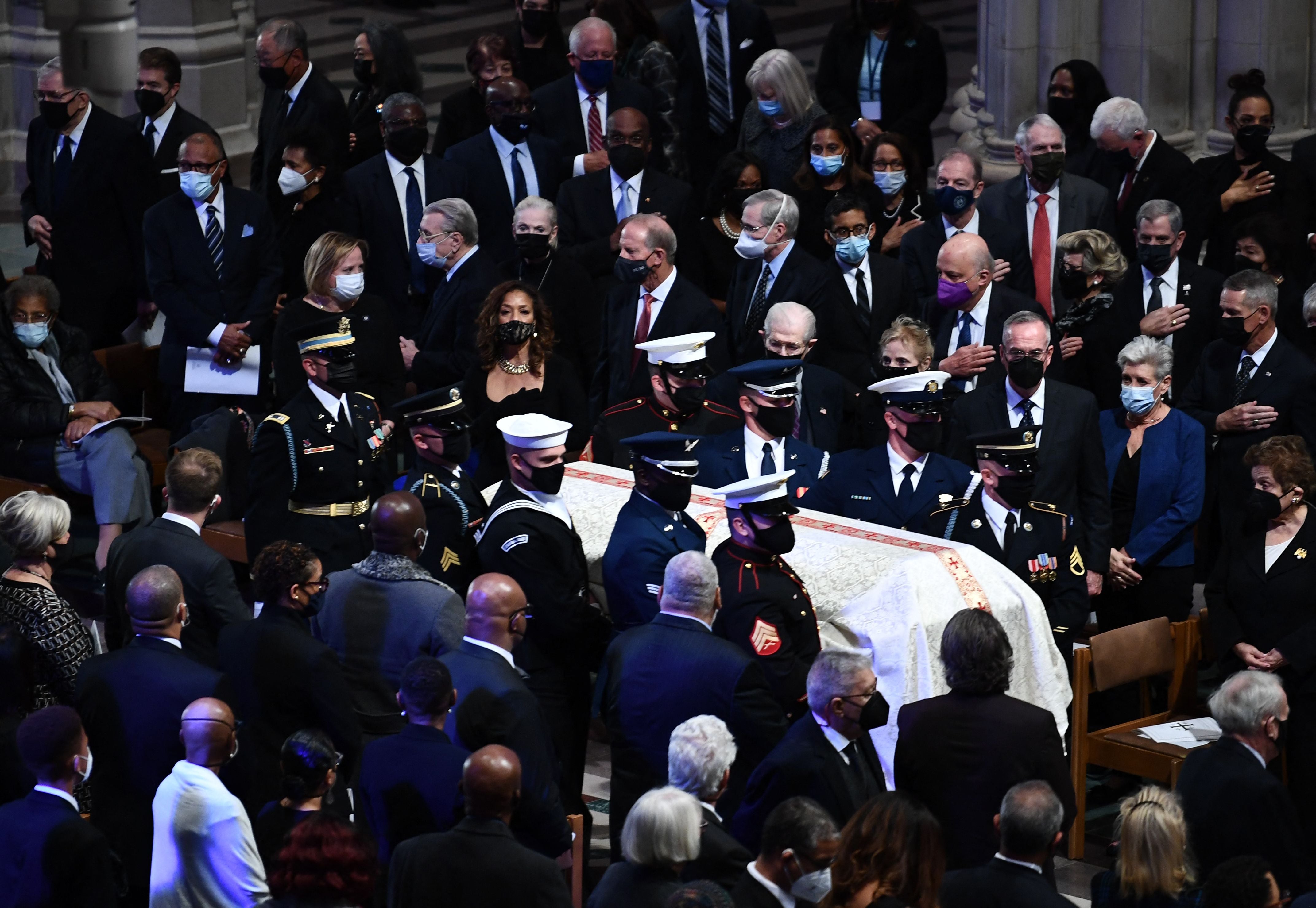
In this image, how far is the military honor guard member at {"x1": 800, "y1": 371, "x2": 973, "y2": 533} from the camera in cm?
732

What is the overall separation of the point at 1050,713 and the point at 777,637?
861 millimetres

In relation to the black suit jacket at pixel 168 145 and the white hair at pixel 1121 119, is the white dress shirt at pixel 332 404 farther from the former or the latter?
the white hair at pixel 1121 119

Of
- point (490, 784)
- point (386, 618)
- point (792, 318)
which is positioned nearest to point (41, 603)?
point (386, 618)

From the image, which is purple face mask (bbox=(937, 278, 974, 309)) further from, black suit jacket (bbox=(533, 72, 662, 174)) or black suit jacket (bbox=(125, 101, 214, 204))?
black suit jacket (bbox=(125, 101, 214, 204))

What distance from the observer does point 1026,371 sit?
7723mm

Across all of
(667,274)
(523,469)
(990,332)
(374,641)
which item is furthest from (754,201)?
(374,641)

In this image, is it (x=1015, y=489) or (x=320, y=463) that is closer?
(x=1015, y=489)

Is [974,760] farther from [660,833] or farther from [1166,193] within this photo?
[1166,193]

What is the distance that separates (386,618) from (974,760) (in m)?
1.74

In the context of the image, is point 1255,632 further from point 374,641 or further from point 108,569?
point 108,569

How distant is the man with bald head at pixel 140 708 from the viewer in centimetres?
596

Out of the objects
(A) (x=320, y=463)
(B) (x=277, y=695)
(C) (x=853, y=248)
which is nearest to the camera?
(B) (x=277, y=695)

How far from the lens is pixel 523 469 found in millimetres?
6910

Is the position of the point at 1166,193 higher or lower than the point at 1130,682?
higher
